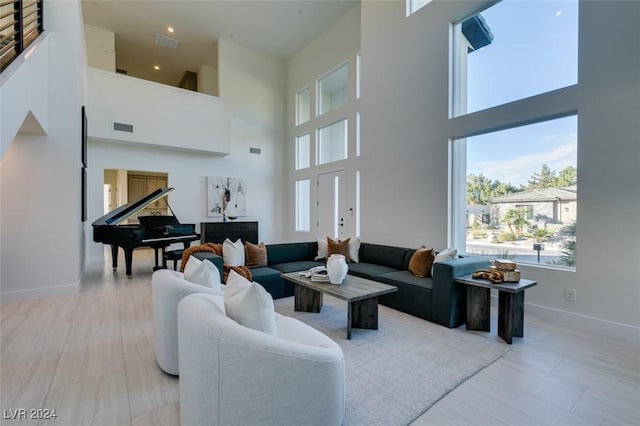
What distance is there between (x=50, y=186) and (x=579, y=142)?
252 inches

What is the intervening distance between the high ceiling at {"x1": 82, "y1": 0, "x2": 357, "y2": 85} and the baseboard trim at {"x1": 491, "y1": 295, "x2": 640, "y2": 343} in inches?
266

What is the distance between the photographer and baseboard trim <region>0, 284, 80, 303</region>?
366 centimetres

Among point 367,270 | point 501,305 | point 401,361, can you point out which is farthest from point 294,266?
point 501,305

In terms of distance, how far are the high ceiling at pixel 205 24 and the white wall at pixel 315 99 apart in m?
0.29

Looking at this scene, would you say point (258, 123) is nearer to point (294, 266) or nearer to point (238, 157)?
point (238, 157)

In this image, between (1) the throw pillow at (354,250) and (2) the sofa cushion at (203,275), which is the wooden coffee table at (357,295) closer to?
(2) the sofa cushion at (203,275)

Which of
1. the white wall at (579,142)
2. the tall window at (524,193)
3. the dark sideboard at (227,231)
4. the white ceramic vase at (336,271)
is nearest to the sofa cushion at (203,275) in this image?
the white ceramic vase at (336,271)

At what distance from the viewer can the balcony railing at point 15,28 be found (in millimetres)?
2700

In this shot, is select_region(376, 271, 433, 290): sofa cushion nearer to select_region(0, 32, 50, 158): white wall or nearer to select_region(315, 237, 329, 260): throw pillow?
select_region(315, 237, 329, 260): throw pillow

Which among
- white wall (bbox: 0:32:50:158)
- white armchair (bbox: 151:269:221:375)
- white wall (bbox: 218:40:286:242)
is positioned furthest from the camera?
white wall (bbox: 218:40:286:242)

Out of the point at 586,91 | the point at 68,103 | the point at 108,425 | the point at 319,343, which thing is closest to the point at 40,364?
the point at 108,425

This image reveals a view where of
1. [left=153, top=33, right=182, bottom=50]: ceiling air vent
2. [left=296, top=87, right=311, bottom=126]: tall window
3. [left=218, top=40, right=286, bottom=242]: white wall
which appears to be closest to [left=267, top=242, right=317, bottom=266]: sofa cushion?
[left=218, top=40, right=286, bottom=242]: white wall

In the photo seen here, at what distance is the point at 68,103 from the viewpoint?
401 cm

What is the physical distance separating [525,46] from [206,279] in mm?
4493
